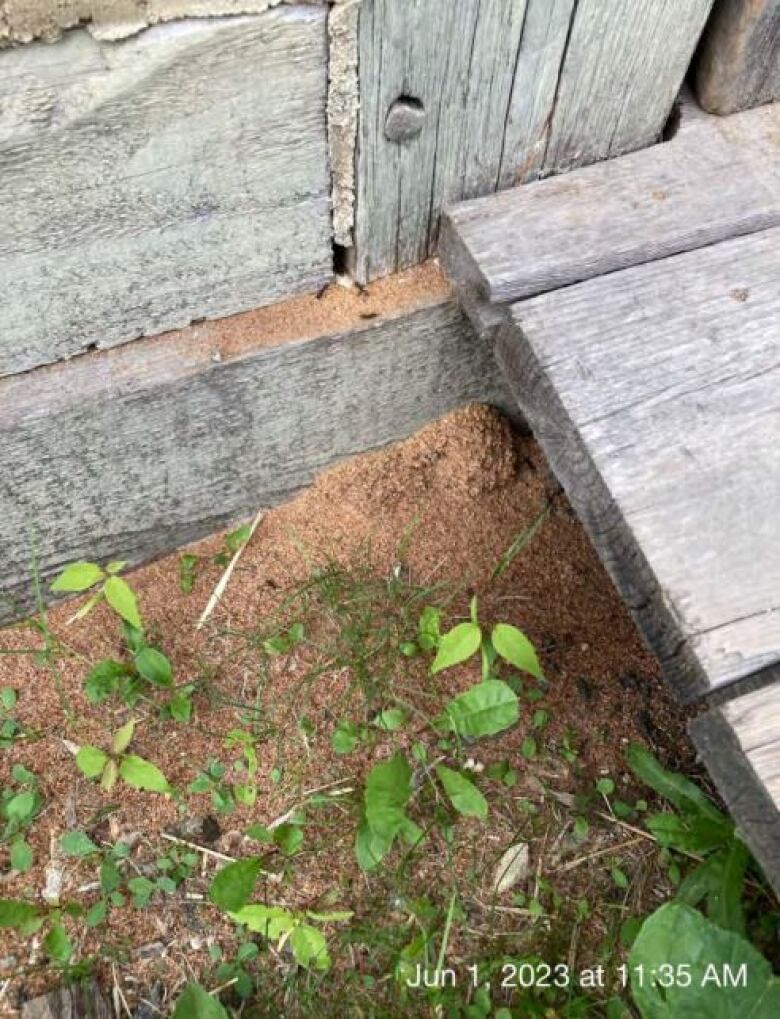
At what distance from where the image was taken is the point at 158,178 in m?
1.57

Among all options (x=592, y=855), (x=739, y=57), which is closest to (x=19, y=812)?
(x=592, y=855)

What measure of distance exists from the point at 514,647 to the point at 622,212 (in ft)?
2.76

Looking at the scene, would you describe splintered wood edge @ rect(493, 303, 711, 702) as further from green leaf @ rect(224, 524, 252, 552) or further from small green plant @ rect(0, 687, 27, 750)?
small green plant @ rect(0, 687, 27, 750)

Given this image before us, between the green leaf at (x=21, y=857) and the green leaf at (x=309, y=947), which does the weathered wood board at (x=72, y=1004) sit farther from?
the green leaf at (x=309, y=947)

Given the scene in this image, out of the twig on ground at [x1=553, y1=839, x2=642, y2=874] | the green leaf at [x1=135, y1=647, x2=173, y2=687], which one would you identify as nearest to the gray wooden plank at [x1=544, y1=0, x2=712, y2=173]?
the green leaf at [x1=135, y1=647, x2=173, y2=687]

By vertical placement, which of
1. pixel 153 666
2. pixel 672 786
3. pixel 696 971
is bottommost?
pixel 696 971

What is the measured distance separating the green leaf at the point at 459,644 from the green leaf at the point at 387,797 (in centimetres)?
21

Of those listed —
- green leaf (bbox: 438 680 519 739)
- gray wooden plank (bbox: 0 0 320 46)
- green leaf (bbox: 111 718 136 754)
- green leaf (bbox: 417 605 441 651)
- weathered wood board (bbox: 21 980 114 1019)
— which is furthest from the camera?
green leaf (bbox: 417 605 441 651)

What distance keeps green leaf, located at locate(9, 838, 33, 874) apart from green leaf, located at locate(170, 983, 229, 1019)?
431mm

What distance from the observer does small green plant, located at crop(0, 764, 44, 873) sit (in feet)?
6.28

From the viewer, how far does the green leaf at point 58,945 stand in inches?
71.6

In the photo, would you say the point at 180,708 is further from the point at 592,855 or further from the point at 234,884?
the point at 592,855

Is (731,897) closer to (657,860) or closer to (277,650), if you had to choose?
(657,860)

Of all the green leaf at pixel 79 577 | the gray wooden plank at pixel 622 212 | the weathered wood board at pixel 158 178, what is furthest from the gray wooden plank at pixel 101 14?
the green leaf at pixel 79 577
